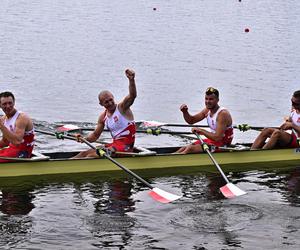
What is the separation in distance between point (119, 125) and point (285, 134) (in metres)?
4.14

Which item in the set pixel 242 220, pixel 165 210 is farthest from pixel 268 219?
pixel 165 210

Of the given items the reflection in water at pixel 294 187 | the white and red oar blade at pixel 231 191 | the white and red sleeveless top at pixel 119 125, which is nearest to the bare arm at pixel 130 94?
the white and red sleeveless top at pixel 119 125

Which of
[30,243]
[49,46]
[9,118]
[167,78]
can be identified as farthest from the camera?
[49,46]

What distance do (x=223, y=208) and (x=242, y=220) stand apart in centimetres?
74

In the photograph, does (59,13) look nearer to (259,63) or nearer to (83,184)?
(259,63)

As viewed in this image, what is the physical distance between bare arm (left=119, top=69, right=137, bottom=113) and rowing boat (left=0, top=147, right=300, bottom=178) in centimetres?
108

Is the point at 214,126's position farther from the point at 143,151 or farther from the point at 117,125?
the point at 117,125

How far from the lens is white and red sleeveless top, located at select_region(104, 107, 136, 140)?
14898 mm

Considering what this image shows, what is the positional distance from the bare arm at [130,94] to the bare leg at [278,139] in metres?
3.68

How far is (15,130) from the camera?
1389 centimetres

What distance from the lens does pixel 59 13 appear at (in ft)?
205

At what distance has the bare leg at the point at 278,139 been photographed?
16.0 m

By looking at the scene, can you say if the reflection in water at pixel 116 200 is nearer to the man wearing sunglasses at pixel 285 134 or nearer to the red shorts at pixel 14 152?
the red shorts at pixel 14 152

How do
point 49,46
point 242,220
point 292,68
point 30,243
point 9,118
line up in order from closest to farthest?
1. point 30,243
2. point 242,220
3. point 9,118
4. point 292,68
5. point 49,46
